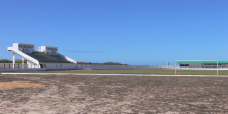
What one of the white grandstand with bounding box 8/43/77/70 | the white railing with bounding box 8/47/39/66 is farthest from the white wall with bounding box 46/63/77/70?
the white railing with bounding box 8/47/39/66

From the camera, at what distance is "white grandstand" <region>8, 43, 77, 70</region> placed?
52.8 metres

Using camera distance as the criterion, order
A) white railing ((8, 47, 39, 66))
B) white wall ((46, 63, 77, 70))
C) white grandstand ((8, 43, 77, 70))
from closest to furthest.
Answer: white railing ((8, 47, 39, 66)), white grandstand ((8, 43, 77, 70)), white wall ((46, 63, 77, 70))

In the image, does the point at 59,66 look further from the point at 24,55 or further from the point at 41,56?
the point at 24,55

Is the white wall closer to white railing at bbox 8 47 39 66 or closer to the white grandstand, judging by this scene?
the white grandstand

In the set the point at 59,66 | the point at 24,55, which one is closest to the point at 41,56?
the point at 59,66

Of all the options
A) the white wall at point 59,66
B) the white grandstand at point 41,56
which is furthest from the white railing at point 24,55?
the white wall at point 59,66

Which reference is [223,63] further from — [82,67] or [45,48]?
[45,48]

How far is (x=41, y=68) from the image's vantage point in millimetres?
50062

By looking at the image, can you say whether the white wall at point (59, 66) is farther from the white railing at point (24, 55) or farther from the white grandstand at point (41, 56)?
the white railing at point (24, 55)

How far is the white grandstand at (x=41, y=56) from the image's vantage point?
52750mm

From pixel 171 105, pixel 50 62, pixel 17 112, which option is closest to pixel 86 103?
pixel 17 112

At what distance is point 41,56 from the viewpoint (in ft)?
204

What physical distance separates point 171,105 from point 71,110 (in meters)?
3.81

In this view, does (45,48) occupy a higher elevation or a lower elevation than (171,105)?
higher
